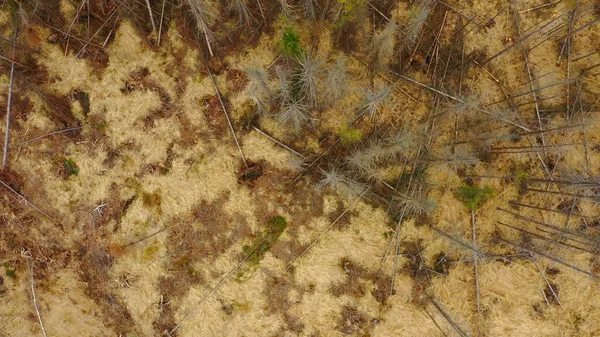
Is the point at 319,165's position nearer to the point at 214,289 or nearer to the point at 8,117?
the point at 214,289

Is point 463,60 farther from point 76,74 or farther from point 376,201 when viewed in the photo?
point 76,74

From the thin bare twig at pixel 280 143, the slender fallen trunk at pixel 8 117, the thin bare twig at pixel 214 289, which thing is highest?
the thin bare twig at pixel 280 143

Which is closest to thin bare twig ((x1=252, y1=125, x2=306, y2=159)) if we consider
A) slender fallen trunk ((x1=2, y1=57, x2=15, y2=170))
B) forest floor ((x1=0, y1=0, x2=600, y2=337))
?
forest floor ((x1=0, y1=0, x2=600, y2=337))

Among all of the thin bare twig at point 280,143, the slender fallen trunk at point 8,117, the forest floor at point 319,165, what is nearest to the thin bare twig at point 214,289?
the forest floor at point 319,165

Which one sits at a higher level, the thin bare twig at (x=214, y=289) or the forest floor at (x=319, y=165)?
the forest floor at (x=319, y=165)

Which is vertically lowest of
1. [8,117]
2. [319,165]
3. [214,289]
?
[214,289]

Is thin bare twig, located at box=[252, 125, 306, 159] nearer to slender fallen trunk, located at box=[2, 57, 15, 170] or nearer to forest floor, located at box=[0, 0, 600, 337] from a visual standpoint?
forest floor, located at box=[0, 0, 600, 337]

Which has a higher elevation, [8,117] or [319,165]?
[319,165]

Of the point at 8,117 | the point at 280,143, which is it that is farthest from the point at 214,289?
the point at 8,117

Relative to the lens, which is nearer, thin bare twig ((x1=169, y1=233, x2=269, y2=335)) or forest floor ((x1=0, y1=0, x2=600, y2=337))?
forest floor ((x1=0, y1=0, x2=600, y2=337))

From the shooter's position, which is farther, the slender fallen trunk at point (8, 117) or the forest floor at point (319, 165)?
the slender fallen trunk at point (8, 117)

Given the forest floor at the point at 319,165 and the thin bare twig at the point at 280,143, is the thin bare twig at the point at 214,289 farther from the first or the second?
the thin bare twig at the point at 280,143
